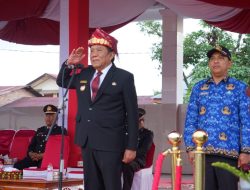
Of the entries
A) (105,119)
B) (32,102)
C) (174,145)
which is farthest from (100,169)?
(32,102)

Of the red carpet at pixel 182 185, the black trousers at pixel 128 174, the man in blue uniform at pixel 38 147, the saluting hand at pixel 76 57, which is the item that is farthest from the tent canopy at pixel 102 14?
the saluting hand at pixel 76 57

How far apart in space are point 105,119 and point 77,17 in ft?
10.2

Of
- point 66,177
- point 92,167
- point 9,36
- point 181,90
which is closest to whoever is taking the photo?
point 92,167

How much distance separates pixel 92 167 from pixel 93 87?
21.0 inches

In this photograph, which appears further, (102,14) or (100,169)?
(102,14)

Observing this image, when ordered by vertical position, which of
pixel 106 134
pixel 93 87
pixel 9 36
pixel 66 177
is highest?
pixel 9 36

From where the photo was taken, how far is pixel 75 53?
152 inches

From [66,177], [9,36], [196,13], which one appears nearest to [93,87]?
[66,177]

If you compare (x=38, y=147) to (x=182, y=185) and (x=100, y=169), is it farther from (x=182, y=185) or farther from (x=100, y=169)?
(x=100, y=169)

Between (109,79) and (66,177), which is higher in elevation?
(109,79)

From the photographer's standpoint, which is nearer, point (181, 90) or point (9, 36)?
point (9, 36)

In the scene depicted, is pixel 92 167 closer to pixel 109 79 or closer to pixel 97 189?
pixel 97 189

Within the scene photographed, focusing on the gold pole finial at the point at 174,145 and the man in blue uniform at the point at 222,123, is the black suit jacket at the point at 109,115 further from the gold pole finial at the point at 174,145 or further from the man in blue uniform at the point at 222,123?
the gold pole finial at the point at 174,145

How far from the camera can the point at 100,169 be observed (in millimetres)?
3742
